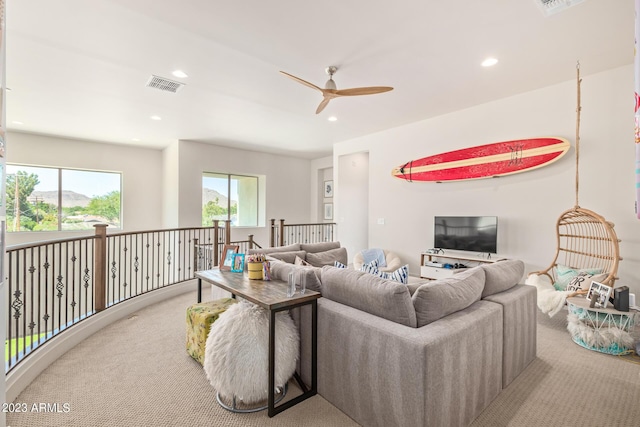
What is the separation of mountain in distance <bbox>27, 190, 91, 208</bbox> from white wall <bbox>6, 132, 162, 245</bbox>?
1.89ft

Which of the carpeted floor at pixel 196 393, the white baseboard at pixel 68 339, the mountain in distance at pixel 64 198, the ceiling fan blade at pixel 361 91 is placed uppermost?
the ceiling fan blade at pixel 361 91

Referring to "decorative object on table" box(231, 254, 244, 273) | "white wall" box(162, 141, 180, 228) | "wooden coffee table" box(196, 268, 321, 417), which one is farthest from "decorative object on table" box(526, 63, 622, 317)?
"white wall" box(162, 141, 180, 228)

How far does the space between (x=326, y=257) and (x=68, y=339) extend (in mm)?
3026

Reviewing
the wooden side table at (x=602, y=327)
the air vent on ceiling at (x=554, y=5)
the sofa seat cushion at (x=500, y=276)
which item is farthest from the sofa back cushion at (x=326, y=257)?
the air vent on ceiling at (x=554, y=5)

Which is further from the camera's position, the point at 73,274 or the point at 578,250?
the point at 578,250

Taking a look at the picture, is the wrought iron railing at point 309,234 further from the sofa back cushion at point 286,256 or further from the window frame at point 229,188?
the sofa back cushion at point 286,256

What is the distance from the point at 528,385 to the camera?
2250 mm

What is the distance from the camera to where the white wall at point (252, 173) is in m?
6.73

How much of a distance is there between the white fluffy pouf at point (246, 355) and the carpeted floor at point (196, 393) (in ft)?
0.55

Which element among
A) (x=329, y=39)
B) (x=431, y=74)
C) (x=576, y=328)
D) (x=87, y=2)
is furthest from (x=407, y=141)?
(x=87, y=2)

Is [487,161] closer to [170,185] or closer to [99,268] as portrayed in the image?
[99,268]

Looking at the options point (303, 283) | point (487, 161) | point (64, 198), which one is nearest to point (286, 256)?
point (303, 283)

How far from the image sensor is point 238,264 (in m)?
2.97

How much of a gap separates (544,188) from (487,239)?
973 millimetres
